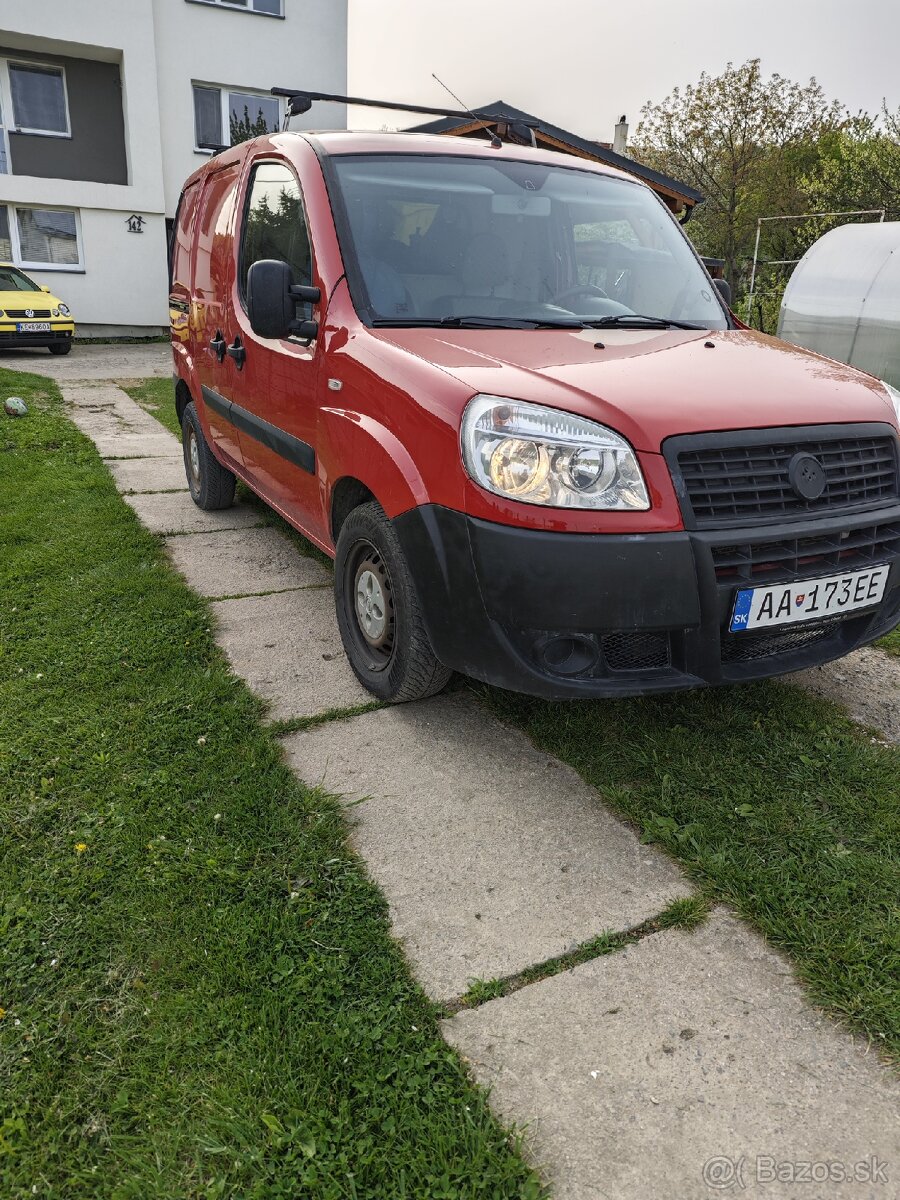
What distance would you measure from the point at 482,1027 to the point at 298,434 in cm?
242

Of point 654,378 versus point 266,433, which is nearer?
point 654,378

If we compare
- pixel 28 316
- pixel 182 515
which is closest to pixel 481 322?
pixel 182 515

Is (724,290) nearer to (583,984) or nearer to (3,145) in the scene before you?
(583,984)

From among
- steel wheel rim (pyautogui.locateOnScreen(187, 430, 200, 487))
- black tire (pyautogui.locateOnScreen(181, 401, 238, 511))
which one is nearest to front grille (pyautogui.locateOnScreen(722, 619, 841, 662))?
black tire (pyautogui.locateOnScreen(181, 401, 238, 511))

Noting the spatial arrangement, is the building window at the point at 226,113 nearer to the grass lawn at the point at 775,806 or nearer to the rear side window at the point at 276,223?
the rear side window at the point at 276,223

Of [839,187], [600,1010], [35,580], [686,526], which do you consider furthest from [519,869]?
[839,187]

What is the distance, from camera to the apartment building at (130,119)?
60.3 ft

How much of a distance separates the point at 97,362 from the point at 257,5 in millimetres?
10158

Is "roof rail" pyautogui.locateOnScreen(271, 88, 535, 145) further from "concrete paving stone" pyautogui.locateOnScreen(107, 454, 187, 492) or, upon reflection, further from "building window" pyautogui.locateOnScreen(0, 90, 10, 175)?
"building window" pyautogui.locateOnScreen(0, 90, 10, 175)

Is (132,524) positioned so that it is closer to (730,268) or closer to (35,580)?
(35,580)

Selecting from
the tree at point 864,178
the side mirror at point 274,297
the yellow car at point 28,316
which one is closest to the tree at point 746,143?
the tree at point 864,178

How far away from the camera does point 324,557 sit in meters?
4.82

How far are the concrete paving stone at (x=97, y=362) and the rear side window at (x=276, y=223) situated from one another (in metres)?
9.82

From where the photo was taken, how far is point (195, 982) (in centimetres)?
192
